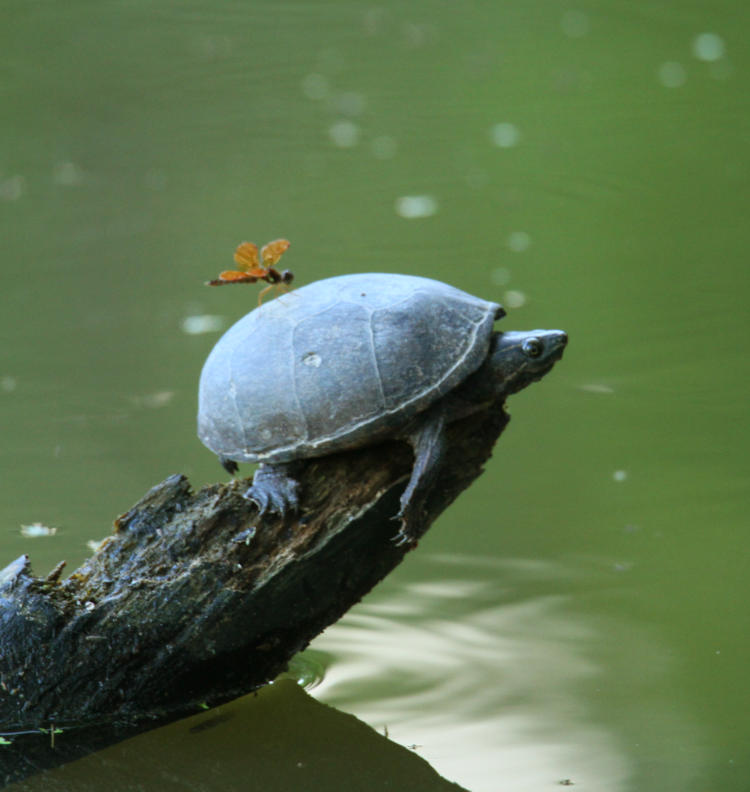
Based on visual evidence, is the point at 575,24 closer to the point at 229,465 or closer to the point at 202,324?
the point at 202,324

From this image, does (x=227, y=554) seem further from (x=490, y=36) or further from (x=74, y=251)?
(x=490, y=36)

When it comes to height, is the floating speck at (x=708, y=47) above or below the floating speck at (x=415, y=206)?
above

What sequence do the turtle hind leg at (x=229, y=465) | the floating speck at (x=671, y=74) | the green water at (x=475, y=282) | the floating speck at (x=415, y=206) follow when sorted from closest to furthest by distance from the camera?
the turtle hind leg at (x=229, y=465), the green water at (x=475, y=282), the floating speck at (x=415, y=206), the floating speck at (x=671, y=74)

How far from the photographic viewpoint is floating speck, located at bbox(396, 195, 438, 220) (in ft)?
20.7

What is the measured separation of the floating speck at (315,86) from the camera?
26.1 feet

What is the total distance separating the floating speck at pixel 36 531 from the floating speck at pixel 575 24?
592 centimetres

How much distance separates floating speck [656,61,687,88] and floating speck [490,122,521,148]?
1.13 metres

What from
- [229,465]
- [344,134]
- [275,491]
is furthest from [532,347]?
[344,134]

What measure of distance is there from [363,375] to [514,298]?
2980 mm

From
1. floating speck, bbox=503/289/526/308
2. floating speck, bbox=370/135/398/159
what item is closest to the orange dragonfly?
floating speck, bbox=503/289/526/308

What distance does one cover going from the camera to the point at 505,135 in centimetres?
716

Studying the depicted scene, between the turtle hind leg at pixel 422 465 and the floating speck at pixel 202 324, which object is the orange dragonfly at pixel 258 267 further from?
the floating speck at pixel 202 324

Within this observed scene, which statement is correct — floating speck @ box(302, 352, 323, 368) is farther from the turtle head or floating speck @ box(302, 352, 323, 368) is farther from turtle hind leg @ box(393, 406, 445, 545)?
the turtle head

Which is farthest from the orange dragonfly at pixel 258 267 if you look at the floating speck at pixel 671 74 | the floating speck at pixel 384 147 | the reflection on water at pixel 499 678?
the floating speck at pixel 671 74
